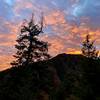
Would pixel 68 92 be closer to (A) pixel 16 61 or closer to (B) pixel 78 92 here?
(B) pixel 78 92

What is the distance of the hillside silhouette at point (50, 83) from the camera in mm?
35406

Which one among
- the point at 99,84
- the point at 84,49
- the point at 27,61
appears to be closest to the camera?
the point at 99,84

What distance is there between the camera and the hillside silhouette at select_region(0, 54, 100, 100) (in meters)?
35.4

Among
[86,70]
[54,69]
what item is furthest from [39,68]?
[86,70]

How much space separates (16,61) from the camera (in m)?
49.6

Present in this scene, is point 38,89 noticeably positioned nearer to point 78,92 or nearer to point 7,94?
point 7,94

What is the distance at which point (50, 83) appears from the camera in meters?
47.5

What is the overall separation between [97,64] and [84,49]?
31799mm

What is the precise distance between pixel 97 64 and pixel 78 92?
457 cm

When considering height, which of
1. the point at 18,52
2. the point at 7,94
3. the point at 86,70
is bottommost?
the point at 7,94

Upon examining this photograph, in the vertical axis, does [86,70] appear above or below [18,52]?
below

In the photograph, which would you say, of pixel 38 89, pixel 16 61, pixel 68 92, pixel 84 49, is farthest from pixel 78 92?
pixel 84 49

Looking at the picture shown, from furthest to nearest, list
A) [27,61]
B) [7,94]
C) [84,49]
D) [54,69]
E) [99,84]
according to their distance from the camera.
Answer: [84,49] < [54,69] < [27,61] < [7,94] < [99,84]

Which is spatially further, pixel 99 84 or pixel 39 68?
pixel 39 68
